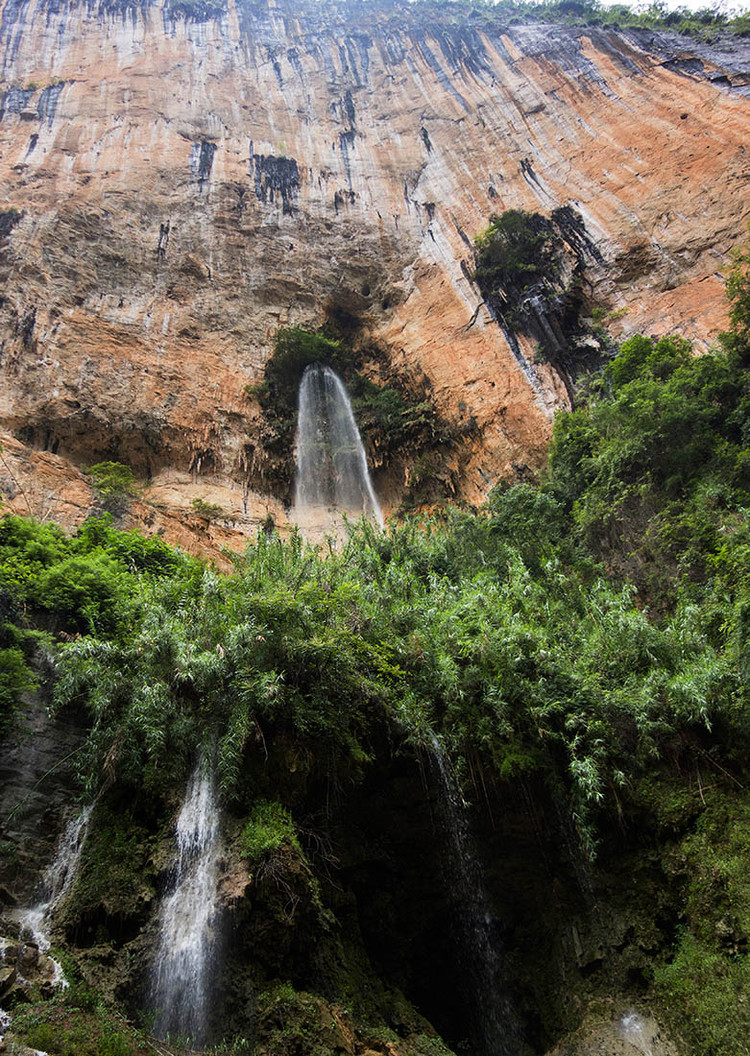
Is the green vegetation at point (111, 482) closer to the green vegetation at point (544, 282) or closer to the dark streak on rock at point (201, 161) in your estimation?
the green vegetation at point (544, 282)

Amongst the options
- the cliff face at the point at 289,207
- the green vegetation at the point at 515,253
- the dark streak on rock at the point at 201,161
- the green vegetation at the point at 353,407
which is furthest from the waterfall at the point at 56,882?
the dark streak on rock at the point at 201,161

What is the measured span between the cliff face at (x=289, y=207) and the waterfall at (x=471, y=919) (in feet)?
35.2

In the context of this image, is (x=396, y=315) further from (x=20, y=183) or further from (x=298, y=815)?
(x=298, y=815)

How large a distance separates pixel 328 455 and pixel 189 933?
1690cm

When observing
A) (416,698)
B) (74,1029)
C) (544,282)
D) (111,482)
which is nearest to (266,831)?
(74,1029)

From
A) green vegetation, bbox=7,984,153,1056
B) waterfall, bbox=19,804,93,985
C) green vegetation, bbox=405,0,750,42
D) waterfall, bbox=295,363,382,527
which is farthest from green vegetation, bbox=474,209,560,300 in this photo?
green vegetation, bbox=7,984,153,1056

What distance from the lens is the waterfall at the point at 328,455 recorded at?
2031 cm

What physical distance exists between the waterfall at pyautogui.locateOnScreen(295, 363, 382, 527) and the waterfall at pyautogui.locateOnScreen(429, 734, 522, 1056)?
1252cm

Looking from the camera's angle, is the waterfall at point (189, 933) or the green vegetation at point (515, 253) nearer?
the waterfall at point (189, 933)

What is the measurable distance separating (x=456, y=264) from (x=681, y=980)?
73.8ft

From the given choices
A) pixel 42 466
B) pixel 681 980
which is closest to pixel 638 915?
pixel 681 980

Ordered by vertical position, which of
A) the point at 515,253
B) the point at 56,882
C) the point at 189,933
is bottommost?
the point at 56,882

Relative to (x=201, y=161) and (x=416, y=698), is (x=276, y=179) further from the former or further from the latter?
(x=416, y=698)

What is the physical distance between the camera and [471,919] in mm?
7551
